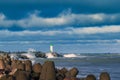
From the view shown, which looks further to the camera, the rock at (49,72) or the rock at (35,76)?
the rock at (35,76)

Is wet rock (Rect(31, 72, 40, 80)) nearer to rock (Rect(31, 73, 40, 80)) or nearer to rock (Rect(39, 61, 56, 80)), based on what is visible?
rock (Rect(31, 73, 40, 80))

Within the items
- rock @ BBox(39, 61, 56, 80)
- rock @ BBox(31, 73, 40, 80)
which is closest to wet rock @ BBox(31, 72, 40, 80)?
rock @ BBox(31, 73, 40, 80)

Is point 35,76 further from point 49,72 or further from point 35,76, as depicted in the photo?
point 49,72

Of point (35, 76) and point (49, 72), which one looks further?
point (35, 76)

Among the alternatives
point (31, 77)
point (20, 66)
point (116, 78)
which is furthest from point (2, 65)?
point (116, 78)

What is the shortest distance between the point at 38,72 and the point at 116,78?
20082 millimetres

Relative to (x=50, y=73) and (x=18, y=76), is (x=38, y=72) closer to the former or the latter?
(x=50, y=73)

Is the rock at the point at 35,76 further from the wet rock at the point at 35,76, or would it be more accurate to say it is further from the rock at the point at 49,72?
the rock at the point at 49,72

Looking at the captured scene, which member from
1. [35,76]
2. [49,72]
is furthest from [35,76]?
[49,72]

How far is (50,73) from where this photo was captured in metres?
35.7

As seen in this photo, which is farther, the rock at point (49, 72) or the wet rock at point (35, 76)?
the wet rock at point (35, 76)

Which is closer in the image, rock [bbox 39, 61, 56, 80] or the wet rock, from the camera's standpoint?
rock [bbox 39, 61, 56, 80]

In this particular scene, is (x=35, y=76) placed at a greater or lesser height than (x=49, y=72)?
lesser

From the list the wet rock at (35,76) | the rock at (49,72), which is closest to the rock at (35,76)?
the wet rock at (35,76)
